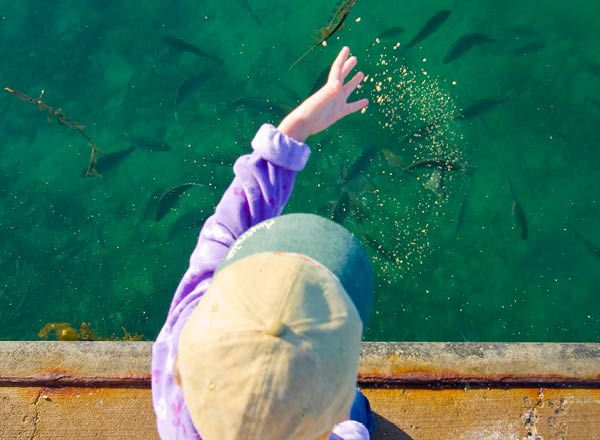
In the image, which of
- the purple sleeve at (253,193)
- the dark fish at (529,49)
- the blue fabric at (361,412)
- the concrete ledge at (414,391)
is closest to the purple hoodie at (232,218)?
the purple sleeve at (253,193)

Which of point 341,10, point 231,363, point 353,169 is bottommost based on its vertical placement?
point 353,169

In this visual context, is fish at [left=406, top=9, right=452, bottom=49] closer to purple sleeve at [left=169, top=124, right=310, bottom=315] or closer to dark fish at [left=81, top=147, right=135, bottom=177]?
dark fish at [left=81, top=147, right=135, bottom=177]

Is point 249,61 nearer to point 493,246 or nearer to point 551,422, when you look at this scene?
point 493,246

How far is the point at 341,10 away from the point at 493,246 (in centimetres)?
201

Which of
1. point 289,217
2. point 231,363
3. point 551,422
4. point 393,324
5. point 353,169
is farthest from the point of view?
point 353,169

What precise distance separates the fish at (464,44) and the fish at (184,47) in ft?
5.66

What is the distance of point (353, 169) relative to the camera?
4.20 m

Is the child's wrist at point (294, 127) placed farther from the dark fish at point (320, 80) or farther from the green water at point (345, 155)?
the dark fish at point (320, 80)

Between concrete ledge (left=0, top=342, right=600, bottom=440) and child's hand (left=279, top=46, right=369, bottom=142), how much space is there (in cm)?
128

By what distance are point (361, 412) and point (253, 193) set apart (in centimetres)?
109

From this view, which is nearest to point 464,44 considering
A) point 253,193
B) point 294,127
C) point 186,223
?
point 186,223

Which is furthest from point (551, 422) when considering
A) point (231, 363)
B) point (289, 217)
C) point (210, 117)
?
point (210, 117)

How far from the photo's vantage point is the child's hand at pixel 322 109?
190cm

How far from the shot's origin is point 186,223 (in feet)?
13.8
